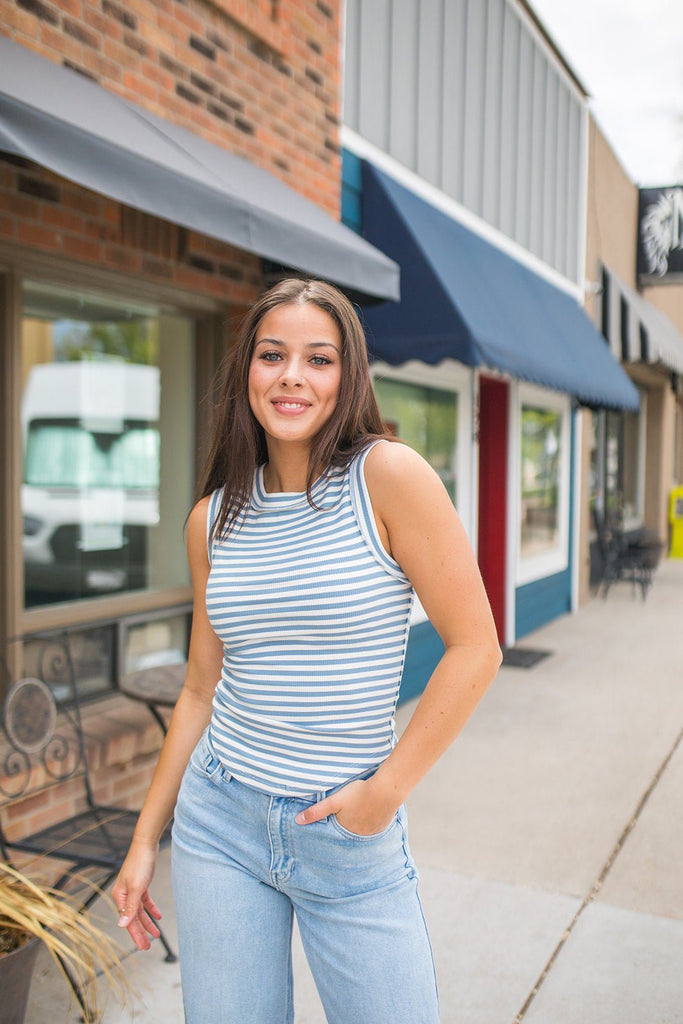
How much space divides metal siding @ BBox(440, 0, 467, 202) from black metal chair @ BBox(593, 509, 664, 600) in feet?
18.6

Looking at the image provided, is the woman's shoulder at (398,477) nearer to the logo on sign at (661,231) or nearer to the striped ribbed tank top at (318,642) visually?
the striped ribbed tank top at (318,642)

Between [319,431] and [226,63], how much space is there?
3.33m

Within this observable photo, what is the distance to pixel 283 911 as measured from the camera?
5.40ft

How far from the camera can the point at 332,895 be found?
1562 millimetres

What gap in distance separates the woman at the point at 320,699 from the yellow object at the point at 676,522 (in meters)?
15.5

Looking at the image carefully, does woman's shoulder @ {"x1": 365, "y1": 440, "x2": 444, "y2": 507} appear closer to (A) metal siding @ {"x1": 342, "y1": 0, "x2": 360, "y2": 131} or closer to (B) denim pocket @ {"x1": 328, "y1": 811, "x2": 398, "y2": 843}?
(B) denim pocket @ {"x1": 328, "y1": 811, "x2": 398, "y2": 843}

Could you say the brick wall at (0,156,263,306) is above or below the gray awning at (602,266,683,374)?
below

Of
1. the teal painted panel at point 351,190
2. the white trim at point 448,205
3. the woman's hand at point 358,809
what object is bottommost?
the woman's hand at point 358,809

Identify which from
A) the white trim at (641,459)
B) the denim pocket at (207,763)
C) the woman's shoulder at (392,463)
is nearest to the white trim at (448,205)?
the woman's shoulder at (392,463)

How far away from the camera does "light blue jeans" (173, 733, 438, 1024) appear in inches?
61.2

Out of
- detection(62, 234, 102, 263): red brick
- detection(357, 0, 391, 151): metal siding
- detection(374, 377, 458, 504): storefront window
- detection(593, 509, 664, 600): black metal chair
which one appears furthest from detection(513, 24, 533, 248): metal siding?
detection(62, 234, 102, 263): red brick

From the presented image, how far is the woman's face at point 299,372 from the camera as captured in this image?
1.68m

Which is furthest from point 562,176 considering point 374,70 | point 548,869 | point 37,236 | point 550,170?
point 548,869

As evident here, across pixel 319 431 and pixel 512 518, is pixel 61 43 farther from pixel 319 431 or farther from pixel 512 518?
pixel 512 518
